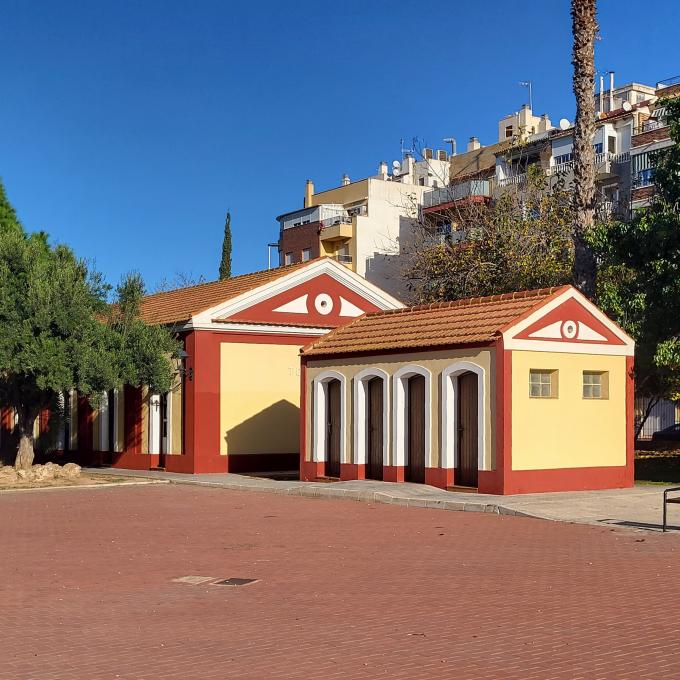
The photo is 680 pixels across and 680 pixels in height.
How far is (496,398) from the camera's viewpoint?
2020 cm

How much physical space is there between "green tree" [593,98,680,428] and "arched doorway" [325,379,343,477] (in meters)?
6.83

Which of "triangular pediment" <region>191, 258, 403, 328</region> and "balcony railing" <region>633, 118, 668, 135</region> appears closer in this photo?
"triangular pediment" <region>191, 258, 403, 328</region>

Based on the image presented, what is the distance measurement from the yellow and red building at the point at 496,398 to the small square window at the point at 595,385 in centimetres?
3

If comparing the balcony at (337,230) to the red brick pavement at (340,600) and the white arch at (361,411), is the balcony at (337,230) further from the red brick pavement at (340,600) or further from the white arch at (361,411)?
the red brick pavement at (340,600)

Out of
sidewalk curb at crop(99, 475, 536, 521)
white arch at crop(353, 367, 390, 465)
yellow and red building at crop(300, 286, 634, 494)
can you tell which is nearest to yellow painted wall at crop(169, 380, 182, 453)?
sidewalk curb at crop(99, 475, 536, 521)

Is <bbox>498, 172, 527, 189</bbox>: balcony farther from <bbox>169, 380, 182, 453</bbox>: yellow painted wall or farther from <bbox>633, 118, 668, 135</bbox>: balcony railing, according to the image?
<bbox>169, 380, 182, 453</bbox>: yellow painted wall

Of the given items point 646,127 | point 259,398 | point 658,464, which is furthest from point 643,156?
point 259,398

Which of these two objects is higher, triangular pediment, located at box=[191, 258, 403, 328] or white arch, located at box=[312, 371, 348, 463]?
triangular pediment, located at box=[191, 258, 403, 328]

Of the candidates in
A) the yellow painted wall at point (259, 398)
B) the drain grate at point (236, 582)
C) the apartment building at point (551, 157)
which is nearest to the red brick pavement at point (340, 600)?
the drain grate at point (236, 582)

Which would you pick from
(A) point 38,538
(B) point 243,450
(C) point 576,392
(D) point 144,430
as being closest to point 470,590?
(A) point 38,538

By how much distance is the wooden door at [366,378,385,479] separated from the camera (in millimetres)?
23328

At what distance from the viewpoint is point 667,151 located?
25328 mm

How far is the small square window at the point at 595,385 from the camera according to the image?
2188 cm

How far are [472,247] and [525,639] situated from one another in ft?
95.2
